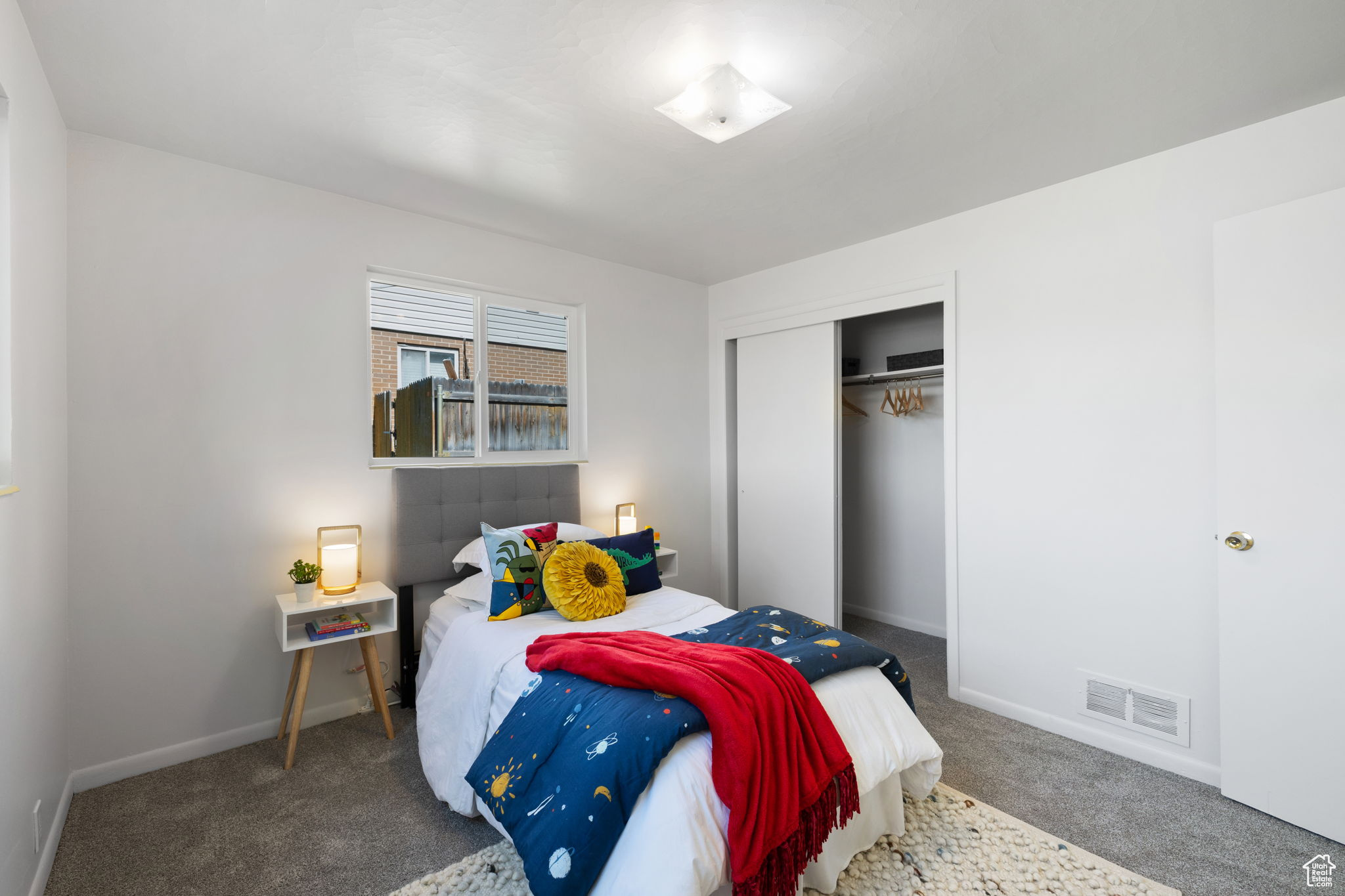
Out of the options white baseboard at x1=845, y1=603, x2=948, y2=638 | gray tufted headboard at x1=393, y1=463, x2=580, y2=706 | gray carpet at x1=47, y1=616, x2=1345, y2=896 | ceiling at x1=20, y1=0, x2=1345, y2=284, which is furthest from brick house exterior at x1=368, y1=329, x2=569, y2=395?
white baseboard at x1=845, y1=603, x2=948, y2=638

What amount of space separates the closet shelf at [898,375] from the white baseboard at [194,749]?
3.53 meters

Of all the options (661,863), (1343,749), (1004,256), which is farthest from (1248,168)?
(661,863)

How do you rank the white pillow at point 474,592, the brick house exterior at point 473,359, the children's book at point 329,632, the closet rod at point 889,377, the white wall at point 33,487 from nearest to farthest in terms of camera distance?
1. the white wall at point 33,487
2. the children's book at point 329,632
3. the white pillow at point 474,592
4. the brick house exterior at point 473,359
5. the closet rod at point 889,377

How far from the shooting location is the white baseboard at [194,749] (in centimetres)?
243

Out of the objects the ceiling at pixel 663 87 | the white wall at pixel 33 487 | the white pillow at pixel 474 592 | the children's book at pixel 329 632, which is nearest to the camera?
the white wall at pixel 33 487

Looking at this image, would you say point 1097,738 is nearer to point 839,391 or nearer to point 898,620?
point 898,620

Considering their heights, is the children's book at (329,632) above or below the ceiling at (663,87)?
below

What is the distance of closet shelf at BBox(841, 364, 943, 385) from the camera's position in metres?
3.97

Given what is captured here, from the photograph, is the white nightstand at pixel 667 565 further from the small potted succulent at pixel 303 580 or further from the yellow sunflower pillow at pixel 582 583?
the small potted succulent at pixel 303 580

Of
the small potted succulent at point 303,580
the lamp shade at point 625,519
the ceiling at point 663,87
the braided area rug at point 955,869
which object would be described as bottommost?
the braided area rug at point 955,869

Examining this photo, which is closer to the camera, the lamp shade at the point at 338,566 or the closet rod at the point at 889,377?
the lamp shade at the point at 338,566

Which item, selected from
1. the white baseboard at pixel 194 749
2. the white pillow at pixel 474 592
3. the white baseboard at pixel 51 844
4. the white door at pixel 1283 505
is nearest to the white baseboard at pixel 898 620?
the white door at pixel 1283 505

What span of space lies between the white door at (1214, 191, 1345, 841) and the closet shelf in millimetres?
1645

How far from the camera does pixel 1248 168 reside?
2414mm
